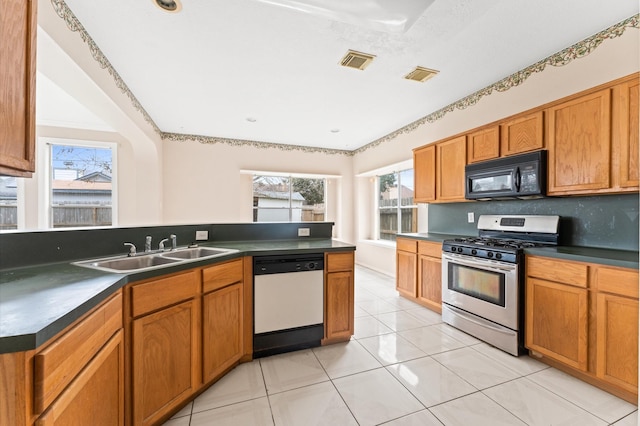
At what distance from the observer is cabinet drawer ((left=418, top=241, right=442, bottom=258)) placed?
3.03 metres

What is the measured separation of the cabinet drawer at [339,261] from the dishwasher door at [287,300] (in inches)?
4.2

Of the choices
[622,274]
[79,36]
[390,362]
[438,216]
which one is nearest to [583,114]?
[622,274]

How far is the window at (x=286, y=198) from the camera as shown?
565 centimetres

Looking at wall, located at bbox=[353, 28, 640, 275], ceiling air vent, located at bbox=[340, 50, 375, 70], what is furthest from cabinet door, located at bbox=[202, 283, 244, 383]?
wall, located at bbox=[353, 28, 640, 275]

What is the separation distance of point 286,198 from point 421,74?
3709 mm

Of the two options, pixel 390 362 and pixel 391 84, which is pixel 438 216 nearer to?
pixel 391 84

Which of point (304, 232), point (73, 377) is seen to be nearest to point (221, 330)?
point (73, 377)

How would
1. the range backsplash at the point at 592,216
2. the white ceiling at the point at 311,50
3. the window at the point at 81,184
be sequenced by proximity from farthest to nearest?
the window at the point at 81,184
the range backsplash at the point at 592,216
the white ceiling at the point at 311,50

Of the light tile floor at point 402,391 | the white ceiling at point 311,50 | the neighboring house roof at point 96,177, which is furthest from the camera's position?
the neighboring house roof at point 96,177

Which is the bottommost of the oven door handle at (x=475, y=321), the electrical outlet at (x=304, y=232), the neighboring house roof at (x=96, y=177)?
the oven door handle at (x=475, y=321)

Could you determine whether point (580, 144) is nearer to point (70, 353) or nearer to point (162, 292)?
point (162, 292)

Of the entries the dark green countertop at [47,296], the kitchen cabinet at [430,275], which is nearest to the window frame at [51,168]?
the dark green countertop at [47,296]

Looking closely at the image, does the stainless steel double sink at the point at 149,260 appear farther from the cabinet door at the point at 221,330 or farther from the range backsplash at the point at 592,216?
the range backsplash at the point at 592,216

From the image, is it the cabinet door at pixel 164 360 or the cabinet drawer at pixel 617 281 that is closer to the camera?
the cabinet door at pixel 164 360
